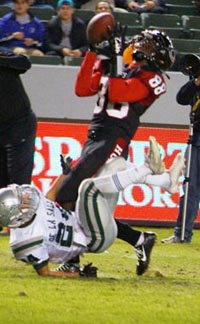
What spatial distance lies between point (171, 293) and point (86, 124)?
5.70m

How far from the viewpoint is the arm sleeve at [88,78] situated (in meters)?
9.43

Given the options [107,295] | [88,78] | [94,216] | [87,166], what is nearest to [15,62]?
[88,78]

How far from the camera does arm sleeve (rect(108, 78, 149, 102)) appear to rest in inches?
363

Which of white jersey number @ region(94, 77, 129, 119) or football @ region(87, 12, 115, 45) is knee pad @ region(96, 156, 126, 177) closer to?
white jersey number @ region(94, 77, 129, 119)

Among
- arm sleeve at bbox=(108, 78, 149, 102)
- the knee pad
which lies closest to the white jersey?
the knee pad

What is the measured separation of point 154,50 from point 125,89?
17.2 inches

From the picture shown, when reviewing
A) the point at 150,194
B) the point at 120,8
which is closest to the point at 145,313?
the point at 150,194

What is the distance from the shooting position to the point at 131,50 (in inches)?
378

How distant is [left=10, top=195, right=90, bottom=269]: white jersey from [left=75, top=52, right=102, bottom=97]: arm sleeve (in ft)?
3.15

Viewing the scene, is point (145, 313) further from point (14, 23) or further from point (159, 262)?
point (14, 23)

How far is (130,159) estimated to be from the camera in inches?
546

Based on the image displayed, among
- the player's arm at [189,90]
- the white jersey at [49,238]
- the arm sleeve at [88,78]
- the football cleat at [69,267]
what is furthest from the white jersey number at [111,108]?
the player's arm at [189,90]

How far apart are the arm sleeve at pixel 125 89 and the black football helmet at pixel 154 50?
0.24 m

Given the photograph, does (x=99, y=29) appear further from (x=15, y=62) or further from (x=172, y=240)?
(x=172, y=240)
